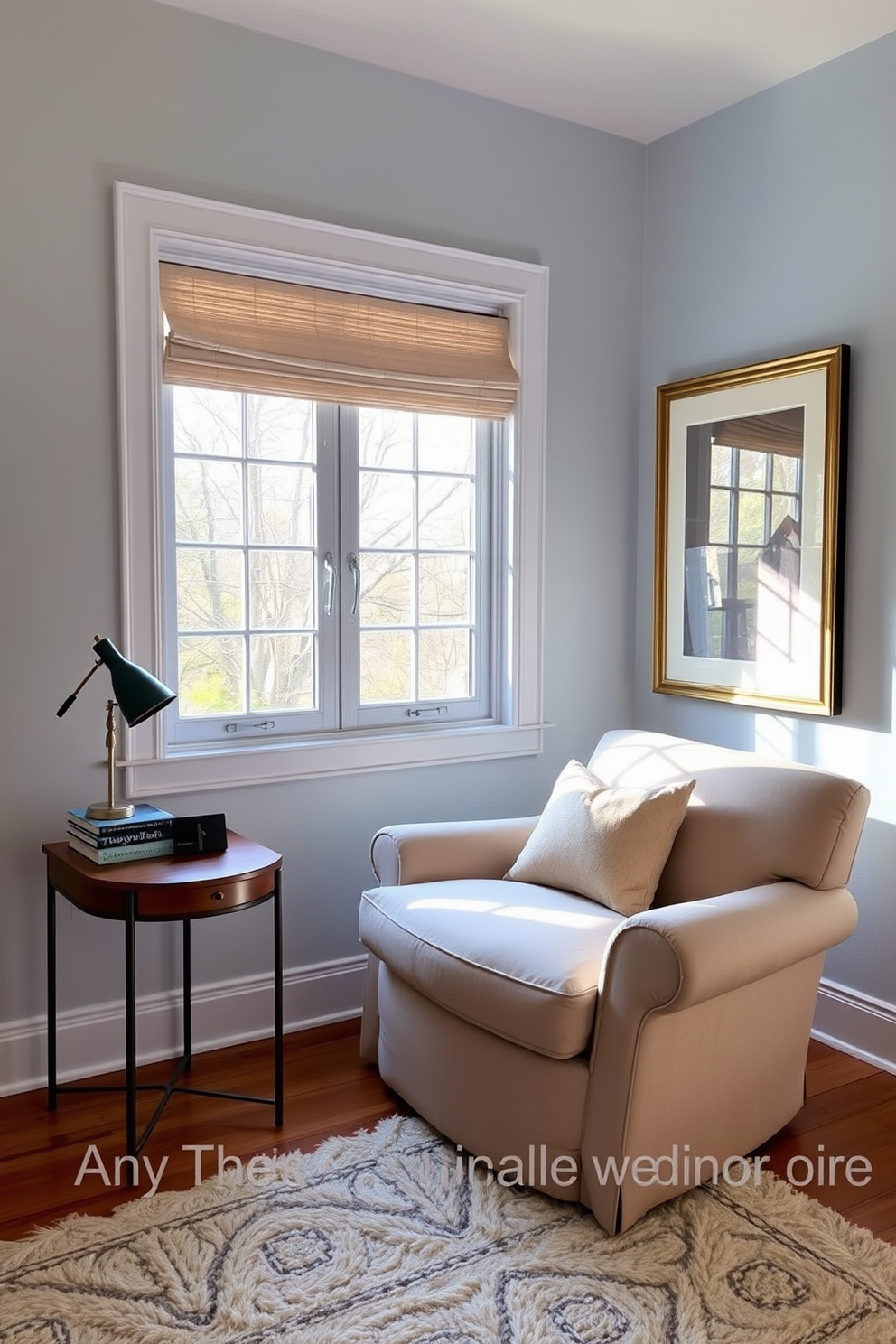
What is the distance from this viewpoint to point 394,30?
2816mm

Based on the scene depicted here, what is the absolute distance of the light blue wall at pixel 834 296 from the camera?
286 cm

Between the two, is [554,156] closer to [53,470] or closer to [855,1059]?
[53,470]

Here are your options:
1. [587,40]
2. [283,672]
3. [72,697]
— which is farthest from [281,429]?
[587,40]

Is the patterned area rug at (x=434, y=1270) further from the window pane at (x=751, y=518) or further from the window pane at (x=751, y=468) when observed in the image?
the window pane at (x=751, y=468)

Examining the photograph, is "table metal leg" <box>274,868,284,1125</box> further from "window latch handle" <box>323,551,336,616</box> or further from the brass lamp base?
"window latch handle" <box>323,551,336,616</box>

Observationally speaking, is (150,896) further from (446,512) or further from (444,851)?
(446,512)

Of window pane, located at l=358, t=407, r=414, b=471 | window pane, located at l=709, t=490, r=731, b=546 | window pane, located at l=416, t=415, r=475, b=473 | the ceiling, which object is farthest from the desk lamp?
window pane, located at l=709, t=490, r=731, b=546

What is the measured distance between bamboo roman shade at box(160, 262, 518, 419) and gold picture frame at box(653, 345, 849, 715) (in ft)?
2.03

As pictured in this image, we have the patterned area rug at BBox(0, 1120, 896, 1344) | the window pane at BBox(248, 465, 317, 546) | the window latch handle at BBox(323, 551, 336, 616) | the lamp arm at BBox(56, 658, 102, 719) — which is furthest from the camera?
the window latch handle at BBox(323, 551, 336, 616)

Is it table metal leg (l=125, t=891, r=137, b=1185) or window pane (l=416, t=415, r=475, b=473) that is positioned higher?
window pane (l=416, t=415, r=475, b=473)

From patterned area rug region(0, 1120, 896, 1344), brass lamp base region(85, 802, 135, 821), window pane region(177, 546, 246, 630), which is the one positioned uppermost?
window pane region(177, 546, 246, 630)

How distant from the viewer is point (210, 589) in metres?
2.97

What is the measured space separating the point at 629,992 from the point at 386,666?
147 cm

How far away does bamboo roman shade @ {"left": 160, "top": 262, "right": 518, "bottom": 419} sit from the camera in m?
2.81
